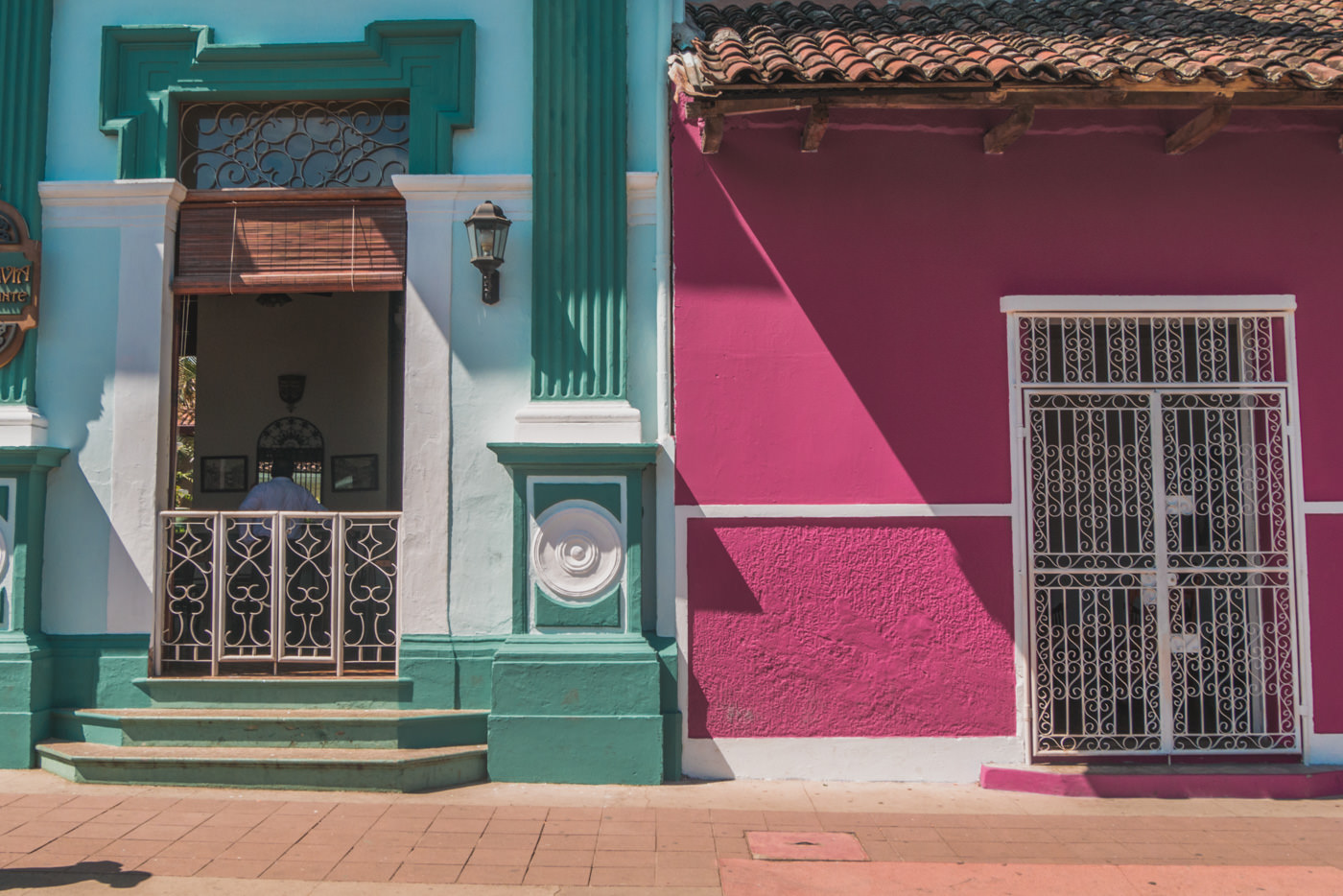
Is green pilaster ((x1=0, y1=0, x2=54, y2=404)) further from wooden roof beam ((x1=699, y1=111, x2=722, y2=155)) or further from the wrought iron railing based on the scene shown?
wooden roof beam ((x1=699, y1=111, x2=722, y2=155))

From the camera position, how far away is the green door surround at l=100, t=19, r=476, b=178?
21.1 ft

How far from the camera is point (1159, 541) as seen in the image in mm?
6121

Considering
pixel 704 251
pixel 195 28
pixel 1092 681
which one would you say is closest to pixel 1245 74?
pixel 704 251

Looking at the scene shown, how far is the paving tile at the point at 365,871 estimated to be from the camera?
14.6ft

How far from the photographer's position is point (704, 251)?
20.5 ft

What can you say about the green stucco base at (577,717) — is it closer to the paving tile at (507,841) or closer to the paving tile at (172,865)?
the paving tile at (507,841)

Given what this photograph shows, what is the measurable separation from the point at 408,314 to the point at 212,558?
196 cm

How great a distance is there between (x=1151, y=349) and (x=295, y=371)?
9.01m

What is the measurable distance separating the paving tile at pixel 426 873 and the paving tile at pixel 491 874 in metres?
0.04

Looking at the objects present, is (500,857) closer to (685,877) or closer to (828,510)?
(685,877)

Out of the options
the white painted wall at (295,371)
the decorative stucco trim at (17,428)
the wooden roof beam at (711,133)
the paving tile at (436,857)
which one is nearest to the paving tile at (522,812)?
the paving tile at (436,857)

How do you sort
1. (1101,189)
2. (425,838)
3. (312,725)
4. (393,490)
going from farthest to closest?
(393,490) → (1101,189) → (312,725) → (425,838)

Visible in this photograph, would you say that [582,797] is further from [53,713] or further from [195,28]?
[195,28]

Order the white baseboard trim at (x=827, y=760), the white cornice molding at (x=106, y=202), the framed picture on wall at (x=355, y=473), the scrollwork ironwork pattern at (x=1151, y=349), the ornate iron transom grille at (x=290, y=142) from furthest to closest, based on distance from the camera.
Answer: the framed picture on wall at (x=355, y=473) → the ornate iron transom grille at (x=290, y=142) → the white cornice molding at (x=106, y=202) → the scrollwork ironwork pattern at (x=1151, y=349) → the white baseboard trim at (x=827, y=760)
